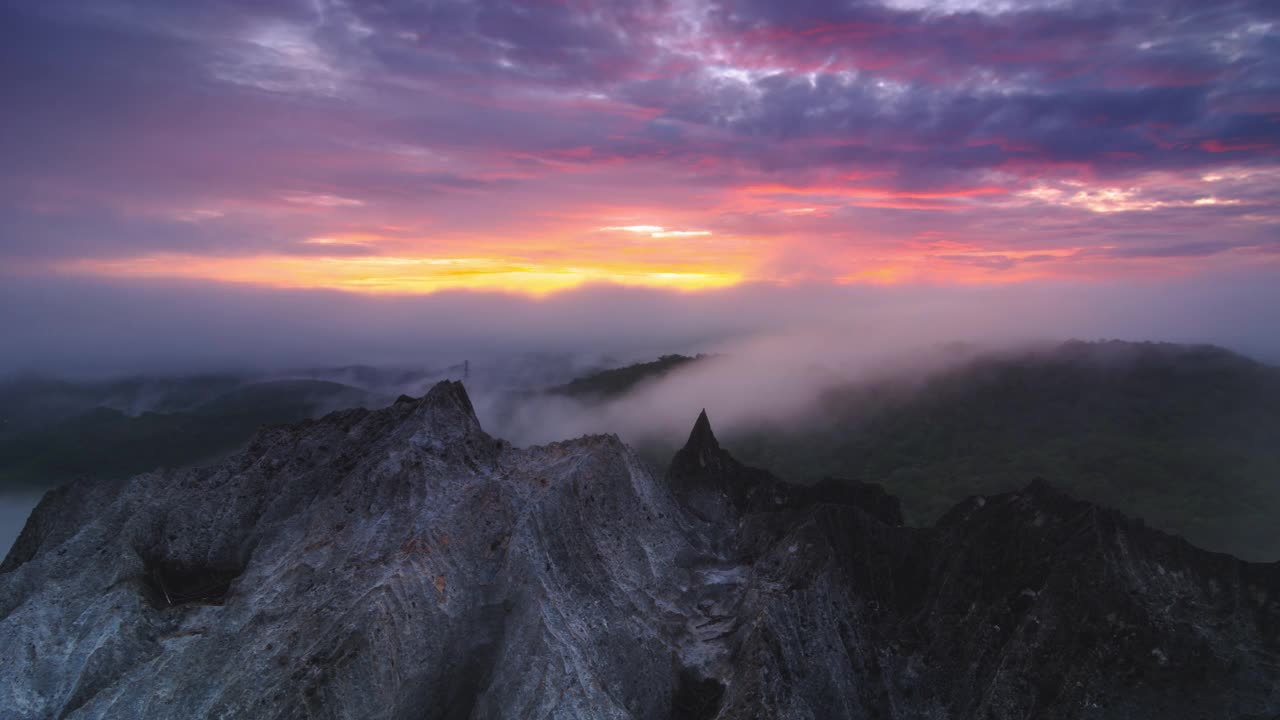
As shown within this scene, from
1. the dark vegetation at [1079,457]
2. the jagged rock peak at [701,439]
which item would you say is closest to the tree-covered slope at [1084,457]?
the dark vegetation at [1079,457]

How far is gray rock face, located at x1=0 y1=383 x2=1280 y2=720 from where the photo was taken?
3209cm

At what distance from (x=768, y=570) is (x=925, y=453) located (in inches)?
5807

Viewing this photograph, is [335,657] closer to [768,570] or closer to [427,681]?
[427,681]

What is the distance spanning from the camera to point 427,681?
111ft

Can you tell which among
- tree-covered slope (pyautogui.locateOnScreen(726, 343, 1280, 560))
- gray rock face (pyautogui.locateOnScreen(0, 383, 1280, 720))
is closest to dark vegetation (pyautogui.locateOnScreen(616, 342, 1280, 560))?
tree-covered slope (pyautogui.locateOnScreen(726, 343, 1280, 560))

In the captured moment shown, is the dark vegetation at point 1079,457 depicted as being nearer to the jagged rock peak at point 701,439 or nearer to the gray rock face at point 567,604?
the jagged rock peak at point 701,439

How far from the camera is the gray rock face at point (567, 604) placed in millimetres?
32094

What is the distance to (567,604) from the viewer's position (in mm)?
36562

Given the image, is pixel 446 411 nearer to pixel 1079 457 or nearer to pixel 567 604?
pixel 567 604

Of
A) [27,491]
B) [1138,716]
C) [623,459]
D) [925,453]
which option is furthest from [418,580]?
[27,491]

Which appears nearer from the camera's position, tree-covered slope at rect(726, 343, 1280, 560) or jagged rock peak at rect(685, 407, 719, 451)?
jagged rock peak at rect(685, 407, 719, 451)

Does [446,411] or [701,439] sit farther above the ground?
[446,411]

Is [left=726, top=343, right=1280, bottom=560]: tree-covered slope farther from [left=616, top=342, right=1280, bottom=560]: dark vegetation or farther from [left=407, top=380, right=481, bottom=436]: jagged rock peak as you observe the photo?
[left=407, top=380, right=481, bottom=436]: jagged rock peak

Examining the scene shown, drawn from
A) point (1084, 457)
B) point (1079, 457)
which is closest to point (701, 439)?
point (1079, 457)
